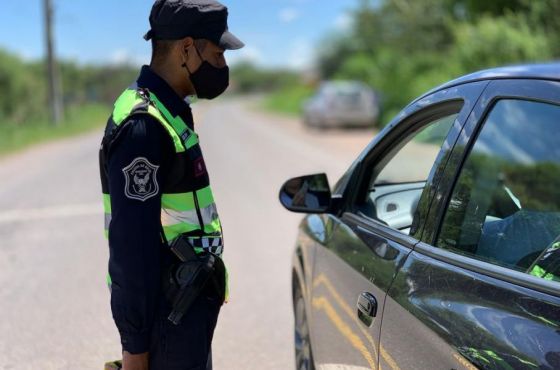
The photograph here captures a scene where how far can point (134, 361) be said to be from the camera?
1.90 m

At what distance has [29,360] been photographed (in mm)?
3857

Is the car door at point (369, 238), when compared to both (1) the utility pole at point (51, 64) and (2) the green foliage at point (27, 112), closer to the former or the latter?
(2) the green foliage at point (27, 112)

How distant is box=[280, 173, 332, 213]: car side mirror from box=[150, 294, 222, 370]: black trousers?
2.82ft

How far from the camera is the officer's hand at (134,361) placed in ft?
6.22

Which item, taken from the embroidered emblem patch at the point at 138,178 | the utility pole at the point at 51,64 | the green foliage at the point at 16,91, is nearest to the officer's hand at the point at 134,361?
the embroidered emblem patch at the point at 138,178

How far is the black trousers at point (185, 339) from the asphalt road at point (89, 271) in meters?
1.79

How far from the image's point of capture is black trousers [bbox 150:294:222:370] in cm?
198

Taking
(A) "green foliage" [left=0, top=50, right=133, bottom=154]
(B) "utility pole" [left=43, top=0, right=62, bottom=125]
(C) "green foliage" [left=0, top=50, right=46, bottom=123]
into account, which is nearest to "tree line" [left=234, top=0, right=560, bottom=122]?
(A) "green foliage" [left=0, top=50, right=133, bottom=154]

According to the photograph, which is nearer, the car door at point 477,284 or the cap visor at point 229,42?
the car door at point 477,284

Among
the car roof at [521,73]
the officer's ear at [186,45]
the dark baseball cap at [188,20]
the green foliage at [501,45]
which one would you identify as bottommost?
the car roof at [521,73]

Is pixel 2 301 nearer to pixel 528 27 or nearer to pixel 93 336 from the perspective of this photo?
pixel 93 336

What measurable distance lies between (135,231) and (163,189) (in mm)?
191

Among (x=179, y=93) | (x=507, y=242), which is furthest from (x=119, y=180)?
(x=507, y=242)

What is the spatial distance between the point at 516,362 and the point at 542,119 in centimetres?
438
